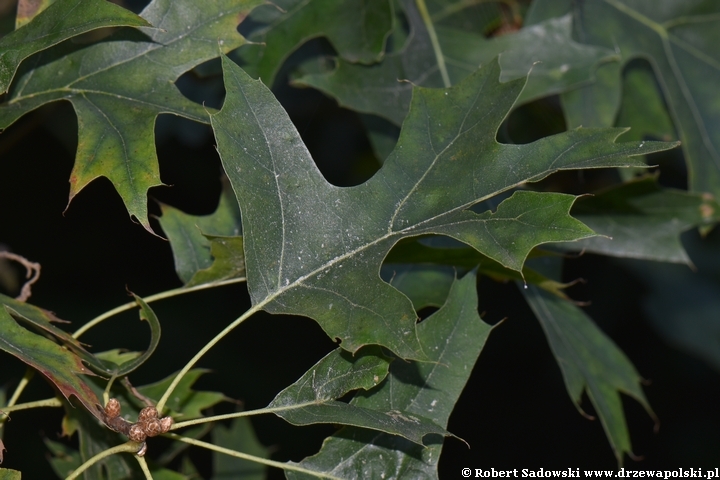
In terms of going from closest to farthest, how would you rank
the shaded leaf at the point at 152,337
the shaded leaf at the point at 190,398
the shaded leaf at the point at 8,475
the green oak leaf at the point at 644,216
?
the shaded leaf at the point at 8,475 → the shaded leaf at the point at 152,337 → the shaded leaf at the point at 190,398 → the green oak leaf at the point at 644,216

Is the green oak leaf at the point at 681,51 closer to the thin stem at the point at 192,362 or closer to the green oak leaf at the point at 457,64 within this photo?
the green oak leaf at the point at 457,64

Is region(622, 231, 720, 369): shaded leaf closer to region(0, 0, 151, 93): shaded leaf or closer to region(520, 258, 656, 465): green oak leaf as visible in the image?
region(520, 258, 656, 465): green oak leaf

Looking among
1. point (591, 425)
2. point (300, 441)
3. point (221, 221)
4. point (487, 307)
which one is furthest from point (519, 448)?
point (221, 221)

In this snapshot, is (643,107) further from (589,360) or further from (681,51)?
(589,360)

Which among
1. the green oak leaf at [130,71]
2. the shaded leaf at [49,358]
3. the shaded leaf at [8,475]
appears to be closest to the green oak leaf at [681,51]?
the green oak leaf at [130,71]

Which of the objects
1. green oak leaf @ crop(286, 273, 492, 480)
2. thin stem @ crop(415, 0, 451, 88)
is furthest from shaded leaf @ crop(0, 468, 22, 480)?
thin stem @ crop(415, 0, 451, 88)

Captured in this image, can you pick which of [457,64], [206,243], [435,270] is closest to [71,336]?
[206,243]
